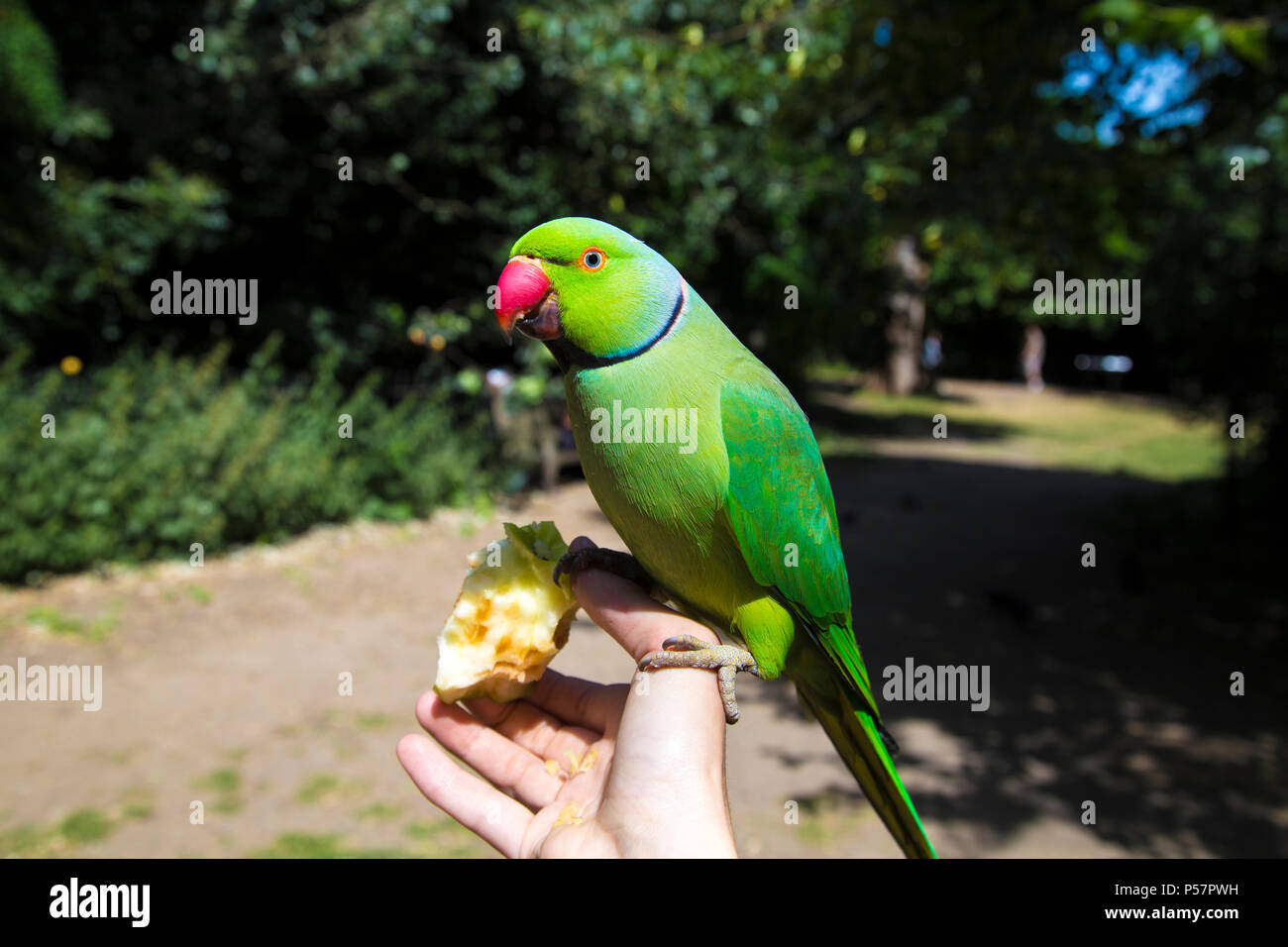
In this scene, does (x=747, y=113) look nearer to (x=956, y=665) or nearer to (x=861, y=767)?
(x=956, y=665)

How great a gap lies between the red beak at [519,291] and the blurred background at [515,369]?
3171mm

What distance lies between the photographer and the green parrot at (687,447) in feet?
6.79

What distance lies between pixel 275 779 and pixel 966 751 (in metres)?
4.13

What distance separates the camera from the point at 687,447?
2088 millimetres

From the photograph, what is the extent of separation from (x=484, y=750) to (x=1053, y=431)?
21451 mm

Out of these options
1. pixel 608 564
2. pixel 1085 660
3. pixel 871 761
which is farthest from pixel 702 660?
pixel 1085 660

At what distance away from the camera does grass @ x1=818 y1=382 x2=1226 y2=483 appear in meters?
15.9

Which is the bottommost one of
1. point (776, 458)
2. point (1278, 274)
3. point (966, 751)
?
point (966, 751)

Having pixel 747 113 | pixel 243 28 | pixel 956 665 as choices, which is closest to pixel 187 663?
pixel 956 665

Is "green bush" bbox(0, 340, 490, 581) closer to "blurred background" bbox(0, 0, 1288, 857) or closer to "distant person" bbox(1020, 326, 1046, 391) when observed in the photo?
"blurred background" bbox(0, 0, 1288, 857)

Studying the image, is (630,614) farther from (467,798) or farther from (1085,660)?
(1085,660)

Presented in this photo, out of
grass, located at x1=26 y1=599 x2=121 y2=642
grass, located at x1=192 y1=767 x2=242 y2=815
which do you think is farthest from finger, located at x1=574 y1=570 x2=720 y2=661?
grass, located at x1=26 y1=599 x2=121 y2=642

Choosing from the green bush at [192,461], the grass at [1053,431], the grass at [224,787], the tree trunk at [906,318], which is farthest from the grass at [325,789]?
the tree trunk at [906,318]

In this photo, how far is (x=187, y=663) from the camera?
5.96 metres
